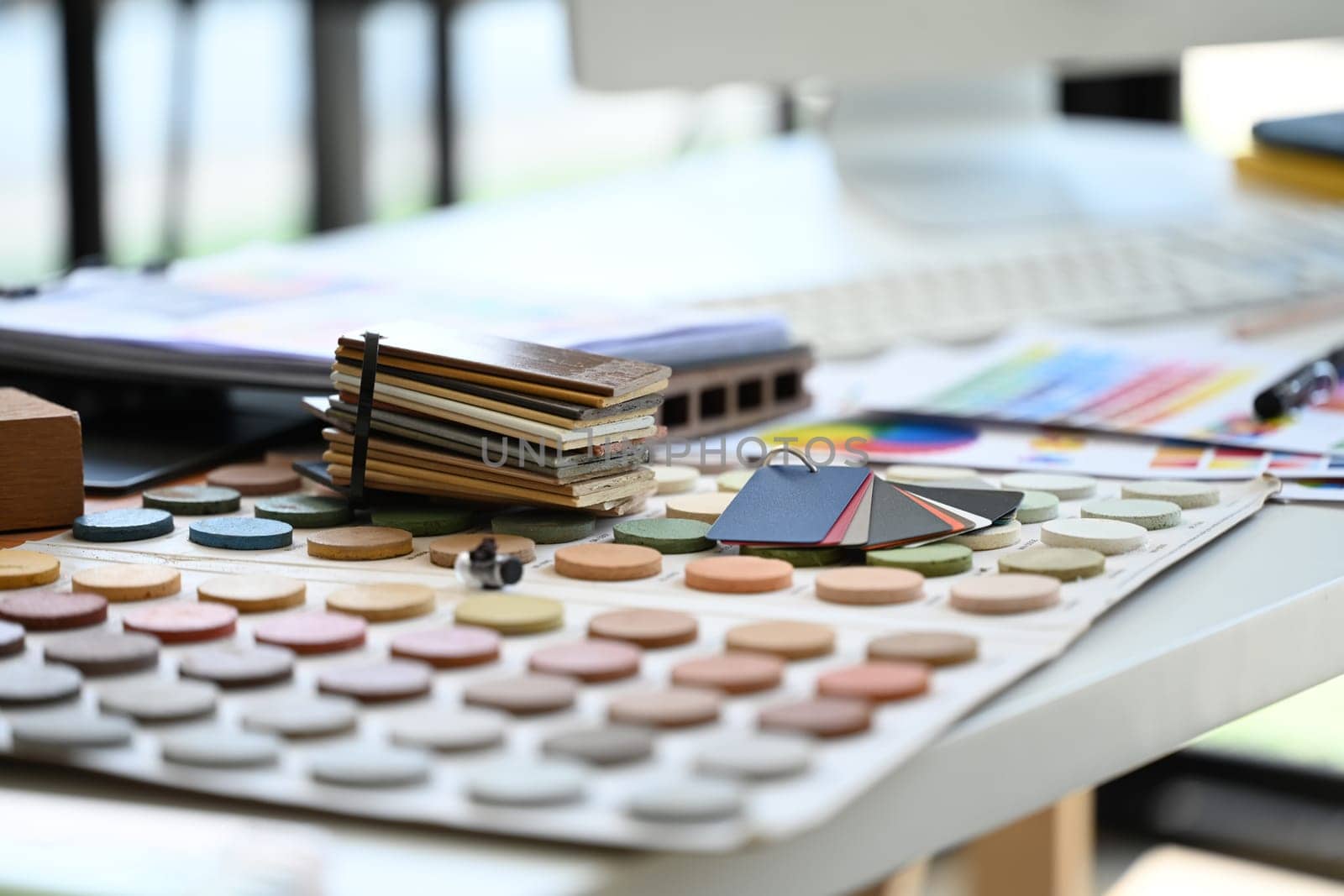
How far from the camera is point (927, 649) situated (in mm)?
435

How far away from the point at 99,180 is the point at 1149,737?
195 cm

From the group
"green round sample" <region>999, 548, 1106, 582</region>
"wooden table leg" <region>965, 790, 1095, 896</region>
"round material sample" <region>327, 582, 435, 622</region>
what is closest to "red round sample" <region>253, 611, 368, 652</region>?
"round material sample" <region>327, 582, 435, 622</region>

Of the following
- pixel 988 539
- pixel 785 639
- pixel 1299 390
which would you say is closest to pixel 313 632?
pixel 785 639

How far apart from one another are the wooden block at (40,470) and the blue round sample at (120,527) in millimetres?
12

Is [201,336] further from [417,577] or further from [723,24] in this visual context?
[723,24]

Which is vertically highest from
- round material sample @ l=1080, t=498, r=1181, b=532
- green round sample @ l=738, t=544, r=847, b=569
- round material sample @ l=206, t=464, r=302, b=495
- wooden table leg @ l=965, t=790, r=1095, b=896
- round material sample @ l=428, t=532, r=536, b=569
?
round material sample @ l=206, t=464, r=302, b=495

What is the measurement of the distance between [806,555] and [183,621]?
203mm

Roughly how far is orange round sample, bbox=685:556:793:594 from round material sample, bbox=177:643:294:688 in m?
0.14

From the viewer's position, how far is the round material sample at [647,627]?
0.45 meters

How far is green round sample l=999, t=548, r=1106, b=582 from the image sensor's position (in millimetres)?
515

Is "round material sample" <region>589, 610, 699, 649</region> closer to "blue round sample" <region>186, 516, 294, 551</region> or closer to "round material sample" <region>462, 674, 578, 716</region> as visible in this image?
"round material sample" <region>462, 674, 578, 716</region>

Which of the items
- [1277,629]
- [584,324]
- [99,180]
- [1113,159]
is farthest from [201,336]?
[99,180]

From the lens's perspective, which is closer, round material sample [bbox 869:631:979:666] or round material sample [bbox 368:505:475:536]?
Answer: round material sample [bbox 869:631:979:666]

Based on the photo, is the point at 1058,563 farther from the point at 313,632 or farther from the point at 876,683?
the point at 313,632
